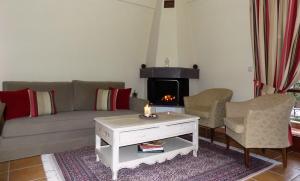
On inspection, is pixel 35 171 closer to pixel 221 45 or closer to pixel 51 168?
pixel 51 168

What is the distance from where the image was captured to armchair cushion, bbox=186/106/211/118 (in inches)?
135

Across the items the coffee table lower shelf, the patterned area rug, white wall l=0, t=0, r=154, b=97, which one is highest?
white wall l=0, t=0, r=154, b=97

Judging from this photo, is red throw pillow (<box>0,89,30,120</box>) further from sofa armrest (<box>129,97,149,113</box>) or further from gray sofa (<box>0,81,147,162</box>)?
sofa armrest (<box>129,97,149,113</box>)

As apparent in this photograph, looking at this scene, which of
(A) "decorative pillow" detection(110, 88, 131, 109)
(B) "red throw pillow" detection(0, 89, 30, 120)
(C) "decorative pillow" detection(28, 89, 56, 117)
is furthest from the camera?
(A) "decorative pillow" detection(110, 88, 131, 109)

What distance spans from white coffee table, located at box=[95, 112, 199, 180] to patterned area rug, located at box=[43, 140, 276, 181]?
11 cm

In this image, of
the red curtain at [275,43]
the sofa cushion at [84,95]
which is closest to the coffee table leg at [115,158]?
the sofa cushion at [84,95]

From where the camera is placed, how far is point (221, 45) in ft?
13.7

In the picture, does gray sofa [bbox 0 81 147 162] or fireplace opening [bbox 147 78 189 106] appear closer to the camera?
gray sofa [bbox 0 81 147 162]

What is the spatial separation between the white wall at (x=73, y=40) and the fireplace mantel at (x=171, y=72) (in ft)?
1.41

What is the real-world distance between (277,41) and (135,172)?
2718 mm

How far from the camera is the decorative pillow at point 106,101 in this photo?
11.8ft

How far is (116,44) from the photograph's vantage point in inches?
172

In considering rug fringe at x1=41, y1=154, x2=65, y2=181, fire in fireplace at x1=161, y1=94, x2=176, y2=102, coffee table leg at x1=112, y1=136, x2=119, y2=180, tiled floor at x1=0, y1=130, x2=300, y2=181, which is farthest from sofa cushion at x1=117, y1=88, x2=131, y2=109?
coffee table leg at x1=112, y1=136, x2=119, y2=180

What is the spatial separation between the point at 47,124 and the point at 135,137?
47.9 inches
